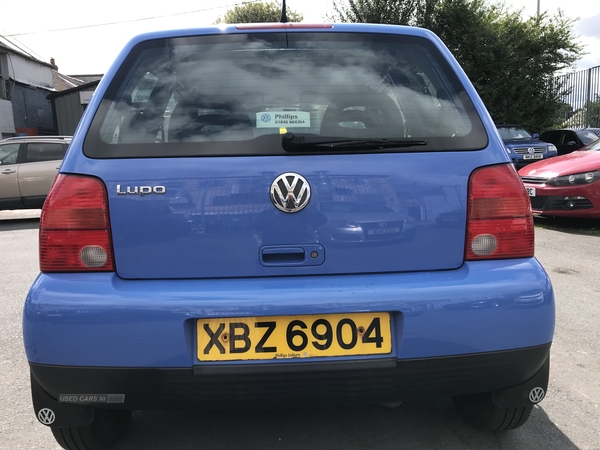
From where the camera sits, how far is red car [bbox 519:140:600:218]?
745 cm

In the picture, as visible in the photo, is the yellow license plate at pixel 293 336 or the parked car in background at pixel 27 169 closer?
the yellow license plate at pixel 293 336

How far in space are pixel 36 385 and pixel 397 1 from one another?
22633mm

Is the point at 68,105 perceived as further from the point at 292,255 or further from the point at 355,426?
the point at 292,255

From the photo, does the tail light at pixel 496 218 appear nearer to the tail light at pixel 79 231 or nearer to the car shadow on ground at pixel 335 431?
the car shadow on ground at pixel 335 431

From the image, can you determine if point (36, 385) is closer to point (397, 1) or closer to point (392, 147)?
point (392, 147)

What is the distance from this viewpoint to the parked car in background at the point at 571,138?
1434cm

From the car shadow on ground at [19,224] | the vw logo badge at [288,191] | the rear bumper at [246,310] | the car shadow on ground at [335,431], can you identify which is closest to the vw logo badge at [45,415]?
the rear bumper at [246,310]

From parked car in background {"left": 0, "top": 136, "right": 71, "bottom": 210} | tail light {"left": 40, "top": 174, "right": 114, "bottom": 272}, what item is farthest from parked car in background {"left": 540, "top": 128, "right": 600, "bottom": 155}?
tail light {"left": 40, "top": 174, "right": 114, "bottom": 272}

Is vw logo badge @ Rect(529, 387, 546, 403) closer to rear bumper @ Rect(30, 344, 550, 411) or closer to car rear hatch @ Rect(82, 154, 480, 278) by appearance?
rear bumper @ Rect(30, 344, 550, 411)

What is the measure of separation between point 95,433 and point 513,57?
2140 centimetres

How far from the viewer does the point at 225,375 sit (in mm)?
1764

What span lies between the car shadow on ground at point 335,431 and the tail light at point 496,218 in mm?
836

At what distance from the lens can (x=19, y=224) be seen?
10.8m

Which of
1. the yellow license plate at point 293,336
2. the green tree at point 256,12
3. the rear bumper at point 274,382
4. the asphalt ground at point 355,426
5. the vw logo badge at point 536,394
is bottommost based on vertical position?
the asphalt ground at point 355,426
